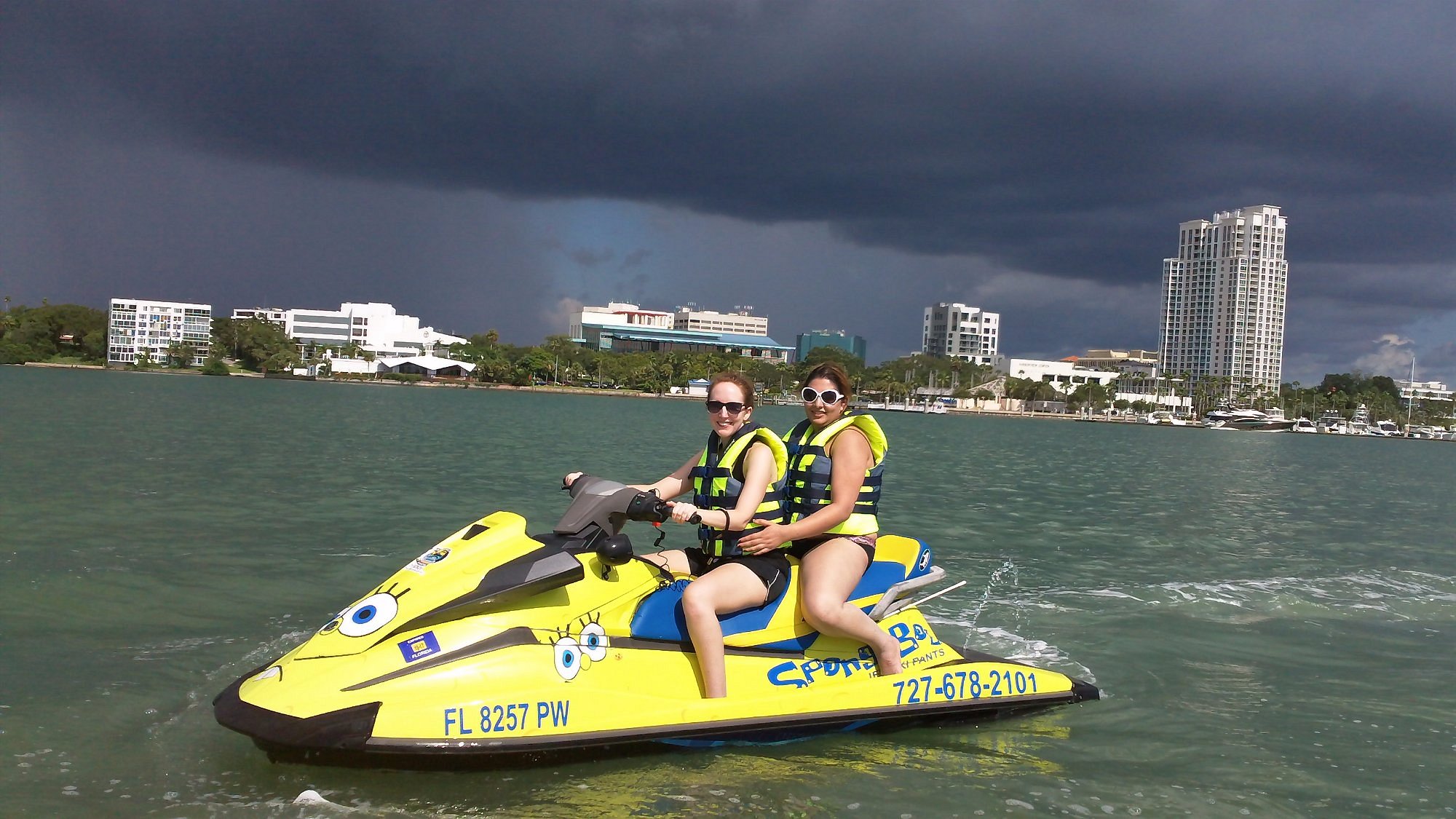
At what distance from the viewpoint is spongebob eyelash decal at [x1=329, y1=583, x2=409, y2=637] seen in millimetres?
4680

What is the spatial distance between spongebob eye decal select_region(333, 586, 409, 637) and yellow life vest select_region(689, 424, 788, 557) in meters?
1.59

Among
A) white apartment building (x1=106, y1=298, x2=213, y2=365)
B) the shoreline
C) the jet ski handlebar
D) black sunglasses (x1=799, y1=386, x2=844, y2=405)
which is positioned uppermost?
white apartment building (x1=106, y1=298, x2=213, y2=365)

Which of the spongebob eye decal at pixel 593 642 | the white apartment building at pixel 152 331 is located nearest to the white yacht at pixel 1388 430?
the white apartment building at pixel 152 331

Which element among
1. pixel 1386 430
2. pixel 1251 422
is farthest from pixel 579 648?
pixel 1386 430

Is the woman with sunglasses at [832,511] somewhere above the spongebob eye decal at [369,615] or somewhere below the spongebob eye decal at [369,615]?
above

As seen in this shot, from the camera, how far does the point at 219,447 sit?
22.9 meters

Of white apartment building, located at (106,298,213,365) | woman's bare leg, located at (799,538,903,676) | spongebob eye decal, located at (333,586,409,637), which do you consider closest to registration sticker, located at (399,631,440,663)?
spongebob eye decal, located at (333,586,409,637)

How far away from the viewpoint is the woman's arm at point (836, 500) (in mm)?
5367

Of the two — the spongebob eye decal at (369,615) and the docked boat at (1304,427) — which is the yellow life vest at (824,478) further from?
the docked boat at (1304,427)

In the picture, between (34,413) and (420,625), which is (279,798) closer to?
(420,625)

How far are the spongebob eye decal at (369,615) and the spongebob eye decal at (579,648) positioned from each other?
765mm

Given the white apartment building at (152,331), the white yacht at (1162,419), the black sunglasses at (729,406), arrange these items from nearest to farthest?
the black sunglasses at (729,406) < the white apartment building at (152,331) < the white yacht at (1162,419)

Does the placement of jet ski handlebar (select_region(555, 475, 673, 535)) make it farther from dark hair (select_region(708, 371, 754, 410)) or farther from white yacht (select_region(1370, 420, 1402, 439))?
white yacht (select_region(1370, 420, 1402, 439))

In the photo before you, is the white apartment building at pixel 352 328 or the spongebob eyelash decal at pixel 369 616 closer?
the spongebob eyelash decal at pixel 369 616
